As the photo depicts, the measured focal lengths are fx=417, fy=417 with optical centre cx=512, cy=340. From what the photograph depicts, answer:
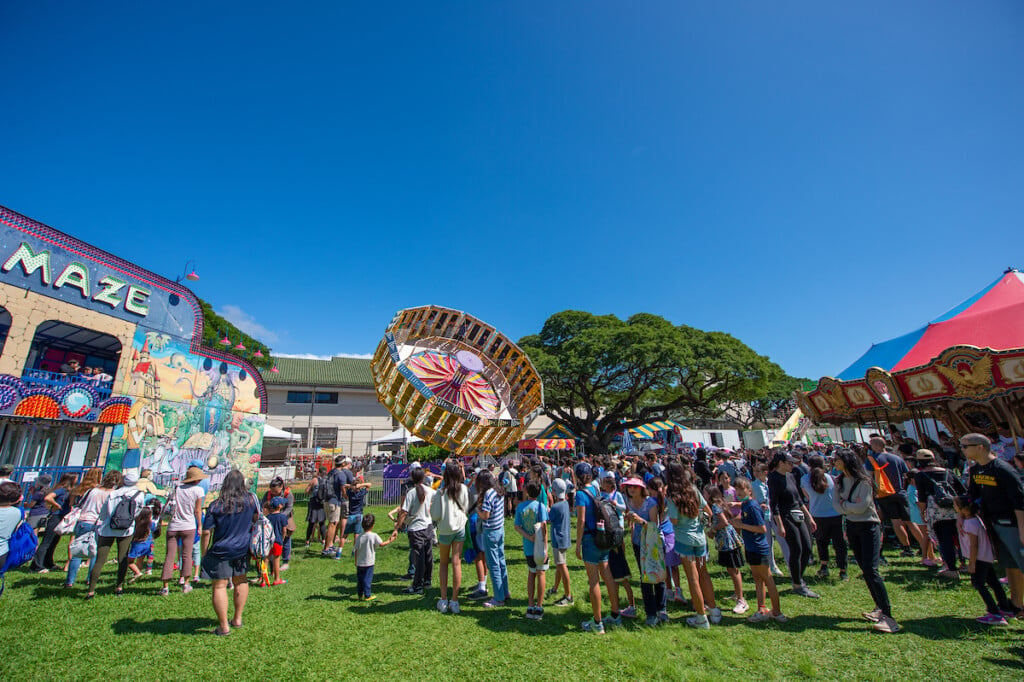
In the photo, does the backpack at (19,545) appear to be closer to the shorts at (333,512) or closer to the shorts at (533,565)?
the shorts at (333,512)

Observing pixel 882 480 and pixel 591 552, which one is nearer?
pixel 591 552

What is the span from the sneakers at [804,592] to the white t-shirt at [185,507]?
8.39 metres

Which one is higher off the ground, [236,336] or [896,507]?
[236,336]

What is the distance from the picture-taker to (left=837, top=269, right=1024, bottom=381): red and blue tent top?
533 inches

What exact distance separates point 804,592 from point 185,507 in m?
8.67

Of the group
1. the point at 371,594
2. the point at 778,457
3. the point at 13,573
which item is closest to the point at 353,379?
the point at 13,573

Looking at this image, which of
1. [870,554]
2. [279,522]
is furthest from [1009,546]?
[279,522]

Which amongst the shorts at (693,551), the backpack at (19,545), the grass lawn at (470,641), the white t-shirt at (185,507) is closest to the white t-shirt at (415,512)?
the grass lawn at (470,641)

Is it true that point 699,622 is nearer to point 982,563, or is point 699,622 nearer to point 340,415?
point 982,563

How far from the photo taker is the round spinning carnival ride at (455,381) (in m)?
11.9

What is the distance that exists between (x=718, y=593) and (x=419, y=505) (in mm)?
4550

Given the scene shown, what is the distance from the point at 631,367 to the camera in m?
32.1

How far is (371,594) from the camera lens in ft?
A: 19.8

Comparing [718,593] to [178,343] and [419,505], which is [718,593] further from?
[178,343]
